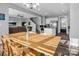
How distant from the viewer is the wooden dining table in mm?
2701

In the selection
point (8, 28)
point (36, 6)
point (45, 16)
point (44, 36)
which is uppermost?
point (36, 6)

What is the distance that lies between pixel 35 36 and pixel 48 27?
34 centimetres

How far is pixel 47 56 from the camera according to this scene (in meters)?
2.73

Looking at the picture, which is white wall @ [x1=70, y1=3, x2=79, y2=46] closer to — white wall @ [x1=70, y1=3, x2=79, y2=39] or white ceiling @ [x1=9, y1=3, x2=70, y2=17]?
white wall @ [x1=70, y1=3, x2=79, y2=39]

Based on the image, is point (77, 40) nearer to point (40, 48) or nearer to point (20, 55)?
point (40, 48)

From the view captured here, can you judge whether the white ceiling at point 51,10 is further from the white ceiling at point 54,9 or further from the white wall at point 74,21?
the white wall at point 74,21

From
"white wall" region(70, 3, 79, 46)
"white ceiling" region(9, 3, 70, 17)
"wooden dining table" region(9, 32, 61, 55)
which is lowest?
"wooden dining table" region(9, 32, 61, 55)

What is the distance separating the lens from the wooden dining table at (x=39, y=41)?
2701 mm

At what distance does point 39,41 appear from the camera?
2.75m

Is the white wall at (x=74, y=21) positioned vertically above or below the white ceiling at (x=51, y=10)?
below

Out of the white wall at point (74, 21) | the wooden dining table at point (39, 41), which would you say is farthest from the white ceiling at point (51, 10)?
the wooden dining table at point (39, 41)

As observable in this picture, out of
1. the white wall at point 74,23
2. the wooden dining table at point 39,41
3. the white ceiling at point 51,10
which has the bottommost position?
the wooden dining table at point 39,41

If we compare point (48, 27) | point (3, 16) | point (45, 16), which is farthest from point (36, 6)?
point (3, 16)

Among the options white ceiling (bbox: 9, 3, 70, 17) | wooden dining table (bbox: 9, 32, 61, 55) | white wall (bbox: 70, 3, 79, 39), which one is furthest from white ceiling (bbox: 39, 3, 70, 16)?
wooden dining table (bbox: 9, 32, 61, 55)
